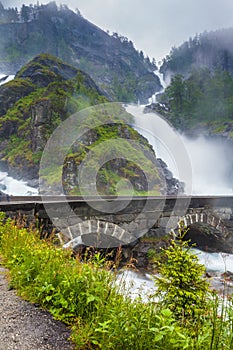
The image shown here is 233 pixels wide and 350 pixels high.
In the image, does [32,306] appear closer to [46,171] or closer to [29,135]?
[46,171]

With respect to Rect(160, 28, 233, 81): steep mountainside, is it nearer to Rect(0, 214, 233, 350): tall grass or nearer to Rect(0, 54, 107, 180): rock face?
Rect(0, 54, 107, 180): rock face

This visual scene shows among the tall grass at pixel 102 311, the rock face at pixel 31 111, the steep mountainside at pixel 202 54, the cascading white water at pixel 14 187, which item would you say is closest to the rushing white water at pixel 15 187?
the cascading white water at pixel 14 187

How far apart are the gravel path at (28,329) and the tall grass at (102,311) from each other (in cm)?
8

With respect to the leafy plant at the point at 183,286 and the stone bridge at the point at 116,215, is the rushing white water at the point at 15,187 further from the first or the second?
the leafy plant at the point at 183,286

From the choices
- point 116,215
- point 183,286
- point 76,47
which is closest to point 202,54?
point 76,47

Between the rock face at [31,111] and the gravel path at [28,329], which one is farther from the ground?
the rock face at [31,111]

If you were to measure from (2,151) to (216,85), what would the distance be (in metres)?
48.5

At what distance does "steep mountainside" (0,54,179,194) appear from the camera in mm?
26281

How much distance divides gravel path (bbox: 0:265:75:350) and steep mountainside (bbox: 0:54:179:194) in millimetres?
19846

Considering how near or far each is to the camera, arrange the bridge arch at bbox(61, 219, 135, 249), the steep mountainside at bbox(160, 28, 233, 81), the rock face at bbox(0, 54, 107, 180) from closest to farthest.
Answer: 1. the bridge arch at bbox(61, 219, 135, 249)
2. the rock face at bbox(0, 54, 107, 180)
3. the steep mountainside at bbox(160, 28, 233, 81)

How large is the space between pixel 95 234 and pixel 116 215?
0.84m

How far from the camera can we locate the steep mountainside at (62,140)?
2628 cm

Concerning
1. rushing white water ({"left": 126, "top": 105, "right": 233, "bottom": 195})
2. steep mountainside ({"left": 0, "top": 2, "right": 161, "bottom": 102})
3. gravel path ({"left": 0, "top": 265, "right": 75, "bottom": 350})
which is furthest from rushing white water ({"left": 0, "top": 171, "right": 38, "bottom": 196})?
steep mountainside ({"left": 0, "top": 2, "right": 161, "bottom": 102})

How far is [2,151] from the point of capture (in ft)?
110
